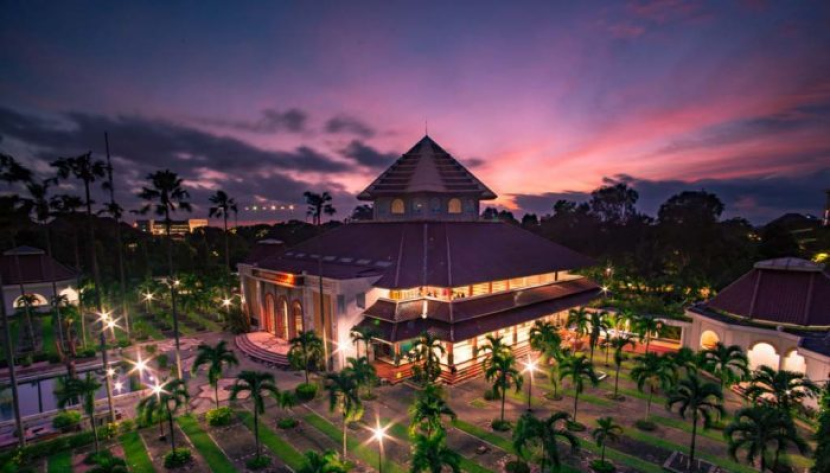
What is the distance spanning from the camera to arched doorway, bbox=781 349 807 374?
100 ft

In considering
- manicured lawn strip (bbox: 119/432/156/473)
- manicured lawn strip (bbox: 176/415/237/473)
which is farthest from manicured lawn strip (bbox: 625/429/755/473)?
manicured lawn strip (bbox: 119/432/156/473)

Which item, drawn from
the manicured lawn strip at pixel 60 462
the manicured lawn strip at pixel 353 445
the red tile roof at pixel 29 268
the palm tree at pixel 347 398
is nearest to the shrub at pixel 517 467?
the manicured lawn strip at pixel 353 445

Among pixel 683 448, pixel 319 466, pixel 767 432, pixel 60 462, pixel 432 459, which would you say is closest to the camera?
pixel 319 466

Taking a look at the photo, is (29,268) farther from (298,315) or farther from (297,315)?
(298,315)

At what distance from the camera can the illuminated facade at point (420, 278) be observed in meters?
34.8

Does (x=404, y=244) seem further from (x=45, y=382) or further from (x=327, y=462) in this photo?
(x=45, y=382)

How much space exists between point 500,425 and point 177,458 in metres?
19.5

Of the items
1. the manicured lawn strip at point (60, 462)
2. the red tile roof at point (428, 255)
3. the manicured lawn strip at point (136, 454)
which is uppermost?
the red tile roof at point (428, 255)

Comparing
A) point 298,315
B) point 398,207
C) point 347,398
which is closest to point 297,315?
point 298,315

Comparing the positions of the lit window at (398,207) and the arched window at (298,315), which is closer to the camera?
the arched window at (298,315)

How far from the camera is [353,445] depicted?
76.6ft

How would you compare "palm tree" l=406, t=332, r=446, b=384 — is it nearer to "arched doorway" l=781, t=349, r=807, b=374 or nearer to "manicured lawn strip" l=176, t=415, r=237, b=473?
"manicured lawn strip" l=176, t=415, r=237, b=473

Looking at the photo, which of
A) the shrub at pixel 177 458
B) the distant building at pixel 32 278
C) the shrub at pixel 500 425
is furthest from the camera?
the distant building at pixel 32 278

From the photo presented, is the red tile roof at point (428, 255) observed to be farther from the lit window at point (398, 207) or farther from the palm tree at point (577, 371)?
the palm tree at point (577, 371)
